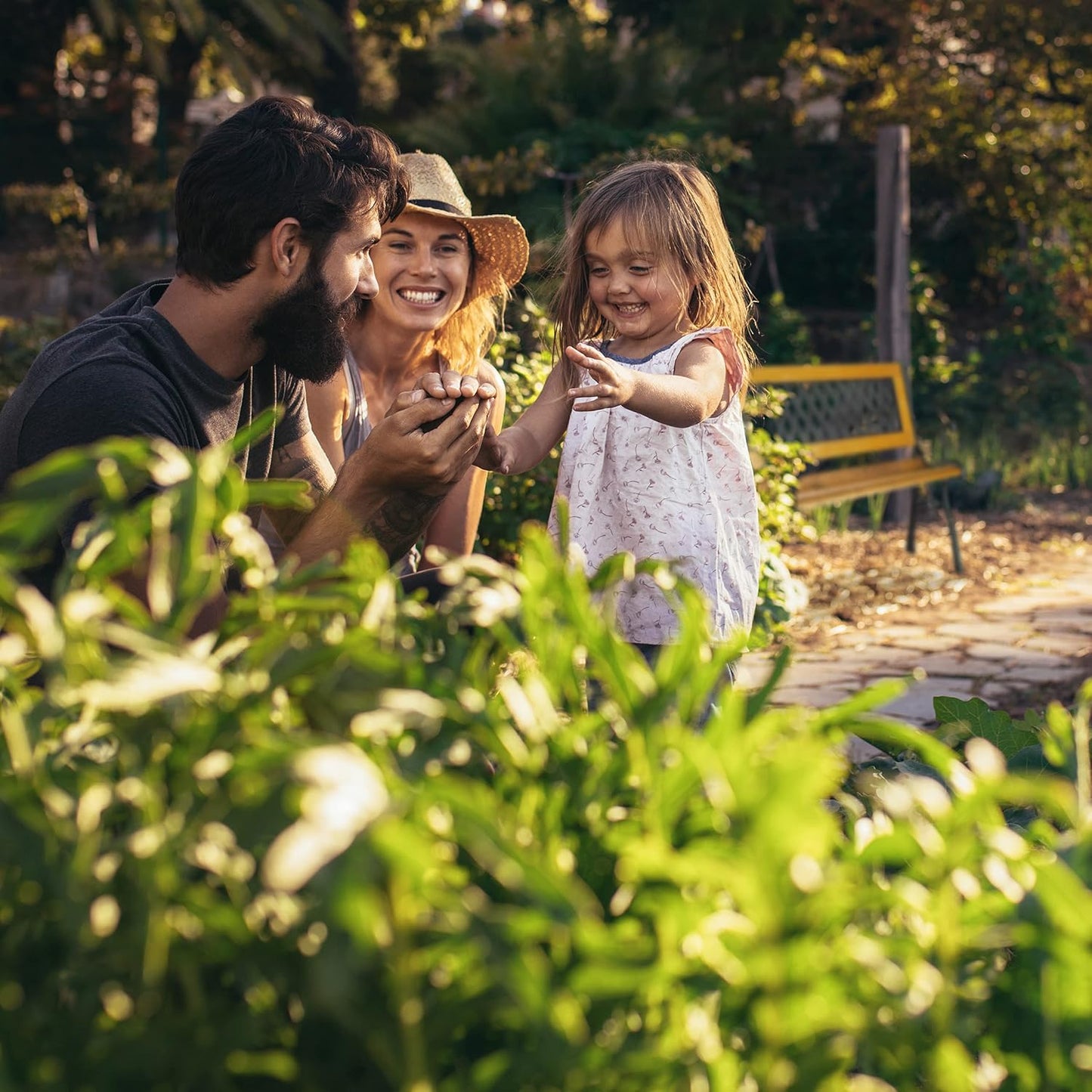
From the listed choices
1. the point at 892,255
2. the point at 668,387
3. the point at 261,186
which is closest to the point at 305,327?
the point at 261,186

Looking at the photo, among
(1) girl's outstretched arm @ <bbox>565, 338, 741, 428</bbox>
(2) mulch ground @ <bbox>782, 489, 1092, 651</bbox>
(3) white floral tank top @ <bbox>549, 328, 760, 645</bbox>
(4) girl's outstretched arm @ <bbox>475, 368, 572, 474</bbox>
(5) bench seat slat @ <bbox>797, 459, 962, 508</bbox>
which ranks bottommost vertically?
(2) mulch ground @ <bbox>782, 489, 1092, 651</bbox>

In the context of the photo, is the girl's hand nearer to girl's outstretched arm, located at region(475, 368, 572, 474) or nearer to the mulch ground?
girl's outstretched arm, located at region(475, 368, 572, 474)

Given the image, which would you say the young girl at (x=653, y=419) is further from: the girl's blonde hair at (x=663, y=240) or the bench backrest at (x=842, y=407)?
the bench backrest at (x=842, y=407)

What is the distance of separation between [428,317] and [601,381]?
137 centimetres

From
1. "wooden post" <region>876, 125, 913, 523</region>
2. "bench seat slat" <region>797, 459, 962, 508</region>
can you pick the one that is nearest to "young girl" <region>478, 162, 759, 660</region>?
"bench seat slat" <region>797, 459, 962, 508</region>

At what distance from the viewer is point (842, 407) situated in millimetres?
8398

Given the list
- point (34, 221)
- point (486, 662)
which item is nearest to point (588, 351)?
point (486, 662)

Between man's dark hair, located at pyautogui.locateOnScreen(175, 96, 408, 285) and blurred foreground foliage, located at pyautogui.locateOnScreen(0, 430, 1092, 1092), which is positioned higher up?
man's dark hair, located at pyautogui.locateOnScreen(175, 96, 408, 285)

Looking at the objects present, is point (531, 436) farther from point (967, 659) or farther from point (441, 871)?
point (967, 659)

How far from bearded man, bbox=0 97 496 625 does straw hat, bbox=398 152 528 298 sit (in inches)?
36.9

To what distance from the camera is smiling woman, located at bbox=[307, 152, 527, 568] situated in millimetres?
3684

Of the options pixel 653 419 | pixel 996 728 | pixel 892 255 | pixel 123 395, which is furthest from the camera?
pixel 892 255

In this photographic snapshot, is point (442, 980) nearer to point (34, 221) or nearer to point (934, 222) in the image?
point (934, 222)

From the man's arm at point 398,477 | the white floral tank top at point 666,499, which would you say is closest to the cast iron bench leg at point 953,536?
Result: the white floral tank top at point 666,499
